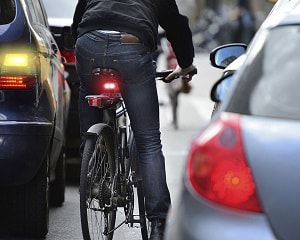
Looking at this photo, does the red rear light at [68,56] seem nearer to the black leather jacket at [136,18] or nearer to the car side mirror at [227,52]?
the car side mirror at [227,52]

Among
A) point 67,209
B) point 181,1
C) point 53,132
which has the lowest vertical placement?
point 181,1

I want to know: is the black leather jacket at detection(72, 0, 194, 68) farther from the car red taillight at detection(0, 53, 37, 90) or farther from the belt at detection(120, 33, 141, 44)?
the car red taillight at detection(0, 53, 37, 90)

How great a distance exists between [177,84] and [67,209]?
31.2 feet

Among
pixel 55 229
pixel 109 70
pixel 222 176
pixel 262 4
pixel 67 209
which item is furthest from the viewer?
pixel 262 4

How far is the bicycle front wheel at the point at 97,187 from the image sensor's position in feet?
18.9

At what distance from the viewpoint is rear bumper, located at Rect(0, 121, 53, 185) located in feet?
21.3

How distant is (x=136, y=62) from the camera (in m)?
6.04

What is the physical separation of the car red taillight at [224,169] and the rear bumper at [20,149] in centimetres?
269

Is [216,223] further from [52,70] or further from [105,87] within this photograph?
[52,70]

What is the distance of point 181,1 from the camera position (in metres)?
35.2

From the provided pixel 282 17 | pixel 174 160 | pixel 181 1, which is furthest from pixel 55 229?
pixel 181 1

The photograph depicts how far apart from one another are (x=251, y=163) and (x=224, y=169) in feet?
0.29

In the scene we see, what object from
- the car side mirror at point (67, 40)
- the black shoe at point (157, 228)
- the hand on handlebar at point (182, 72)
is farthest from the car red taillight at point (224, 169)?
the car side mirror at point (67, 40)

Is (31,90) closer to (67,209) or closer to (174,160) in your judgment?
(67,209)
